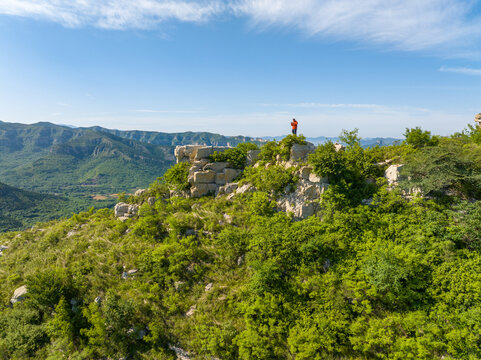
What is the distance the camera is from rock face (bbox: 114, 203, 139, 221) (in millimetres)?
26819

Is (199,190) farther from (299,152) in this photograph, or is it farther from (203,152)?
(299,152)

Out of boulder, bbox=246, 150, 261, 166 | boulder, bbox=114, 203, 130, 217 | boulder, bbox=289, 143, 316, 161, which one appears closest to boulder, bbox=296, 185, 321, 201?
boulder, bbox=289, 143, 316, 161

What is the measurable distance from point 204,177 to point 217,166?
2.27 m

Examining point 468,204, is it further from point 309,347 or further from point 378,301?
point 309,347

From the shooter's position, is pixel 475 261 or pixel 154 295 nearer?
pixel 475 261

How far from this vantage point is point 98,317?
51.2 ft

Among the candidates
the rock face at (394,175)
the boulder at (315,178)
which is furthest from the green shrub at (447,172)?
the boulder at (315,178)

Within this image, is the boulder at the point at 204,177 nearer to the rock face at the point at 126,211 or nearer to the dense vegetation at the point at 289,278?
the dense vegetation at the point at 289,278

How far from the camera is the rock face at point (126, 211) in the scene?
26819 mm

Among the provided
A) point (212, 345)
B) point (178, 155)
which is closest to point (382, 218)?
point (212, 345)

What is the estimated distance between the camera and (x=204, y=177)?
2645 cm

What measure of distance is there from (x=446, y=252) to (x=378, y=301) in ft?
17.9

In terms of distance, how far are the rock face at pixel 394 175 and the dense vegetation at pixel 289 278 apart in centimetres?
89

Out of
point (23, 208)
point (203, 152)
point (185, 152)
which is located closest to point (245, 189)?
point (203, 152)
